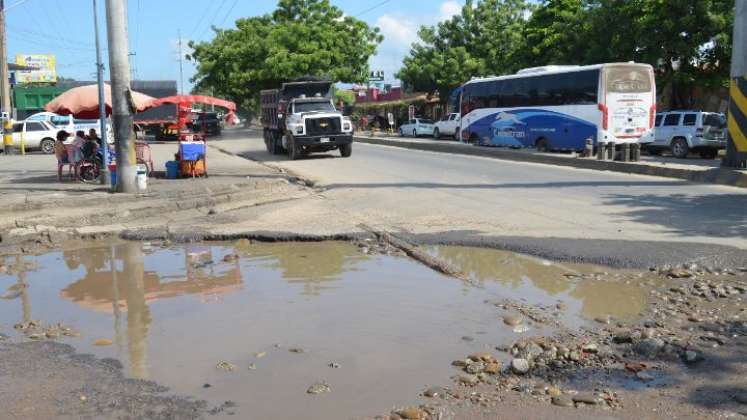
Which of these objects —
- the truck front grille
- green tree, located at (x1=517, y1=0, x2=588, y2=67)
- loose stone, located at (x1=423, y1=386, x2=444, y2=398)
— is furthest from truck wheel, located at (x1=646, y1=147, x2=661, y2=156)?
loose stone, located at (x1=423, y1=386, x2=444, y2=398)

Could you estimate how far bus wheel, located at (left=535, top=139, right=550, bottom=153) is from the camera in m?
26.2

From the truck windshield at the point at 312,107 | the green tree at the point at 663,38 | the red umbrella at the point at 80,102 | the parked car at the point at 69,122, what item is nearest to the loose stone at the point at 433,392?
the red umbrella at the point at 80,102

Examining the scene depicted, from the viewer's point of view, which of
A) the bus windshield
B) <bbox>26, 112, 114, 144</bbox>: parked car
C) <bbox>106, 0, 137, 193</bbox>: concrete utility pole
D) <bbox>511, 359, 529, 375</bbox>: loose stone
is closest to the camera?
<bbox>511, 359, 529, 375</bbox>: loose stone

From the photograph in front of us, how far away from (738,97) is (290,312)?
43.8 feet

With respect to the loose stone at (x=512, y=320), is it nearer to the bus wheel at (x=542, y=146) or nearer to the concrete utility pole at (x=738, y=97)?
the concrete utility pole at (x=738, y=97)

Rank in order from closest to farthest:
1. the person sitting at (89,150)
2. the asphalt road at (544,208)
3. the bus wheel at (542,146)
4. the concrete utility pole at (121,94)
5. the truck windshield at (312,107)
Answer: the asphalt road at (544,208)
the concrete utility pole at (121,94)
the person sitting at (89,150)
the truck windshield at (312,107)
the bus wheel at (542,146)

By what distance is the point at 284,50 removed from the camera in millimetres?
44406

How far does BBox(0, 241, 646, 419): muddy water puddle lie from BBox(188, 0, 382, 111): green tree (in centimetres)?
3687

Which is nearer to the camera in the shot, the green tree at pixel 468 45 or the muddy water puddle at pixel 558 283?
the muddy water puddle at pixel 558 283

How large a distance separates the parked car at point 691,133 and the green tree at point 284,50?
24.6 metres

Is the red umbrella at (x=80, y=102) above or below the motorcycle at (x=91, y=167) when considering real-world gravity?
above

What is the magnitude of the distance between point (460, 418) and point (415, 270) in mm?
3909

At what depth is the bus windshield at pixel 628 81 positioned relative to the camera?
23031mm

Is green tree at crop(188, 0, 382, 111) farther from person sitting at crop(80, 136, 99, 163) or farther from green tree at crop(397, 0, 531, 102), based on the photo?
person sitting at crop(80, 136, 99, 163)
